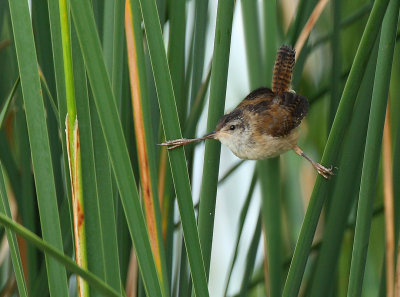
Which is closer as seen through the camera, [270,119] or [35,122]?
[35,122]

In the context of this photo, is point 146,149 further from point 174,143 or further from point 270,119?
point 270,119

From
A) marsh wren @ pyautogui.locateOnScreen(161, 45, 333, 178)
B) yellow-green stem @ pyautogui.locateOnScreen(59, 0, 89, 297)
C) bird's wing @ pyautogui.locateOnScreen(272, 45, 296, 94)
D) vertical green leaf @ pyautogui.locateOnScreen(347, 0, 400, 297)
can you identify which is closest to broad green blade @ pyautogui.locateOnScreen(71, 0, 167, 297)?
yellow-green stem @ pyautogui.locateOnScreen(59, 0, 89, 297)

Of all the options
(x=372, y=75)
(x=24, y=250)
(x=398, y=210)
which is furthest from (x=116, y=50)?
(x=24, y=250)

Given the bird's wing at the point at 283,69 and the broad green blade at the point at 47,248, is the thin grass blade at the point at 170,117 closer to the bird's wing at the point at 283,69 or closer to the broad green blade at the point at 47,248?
the broad green blade at the point at 47,248

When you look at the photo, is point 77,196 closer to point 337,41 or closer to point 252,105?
point 337,41

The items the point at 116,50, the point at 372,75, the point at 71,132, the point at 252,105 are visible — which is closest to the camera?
the point at 71,132

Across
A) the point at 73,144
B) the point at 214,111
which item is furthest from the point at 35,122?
the point at 214,111

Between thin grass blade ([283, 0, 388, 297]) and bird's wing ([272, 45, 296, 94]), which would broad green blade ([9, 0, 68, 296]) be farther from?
bird's wing ([272, 45, 296, 94])
